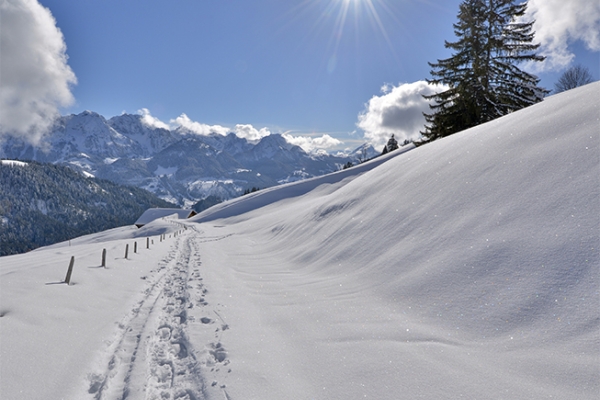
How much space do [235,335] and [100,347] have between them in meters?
2.64

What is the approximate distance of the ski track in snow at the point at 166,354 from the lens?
4.24 meters

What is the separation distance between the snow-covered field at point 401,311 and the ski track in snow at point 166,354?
34 mm

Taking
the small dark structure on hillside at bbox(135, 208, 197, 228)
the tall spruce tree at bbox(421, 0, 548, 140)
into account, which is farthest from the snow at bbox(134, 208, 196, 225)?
the tall spruce tree at bbox(421, 0, 548, 140)

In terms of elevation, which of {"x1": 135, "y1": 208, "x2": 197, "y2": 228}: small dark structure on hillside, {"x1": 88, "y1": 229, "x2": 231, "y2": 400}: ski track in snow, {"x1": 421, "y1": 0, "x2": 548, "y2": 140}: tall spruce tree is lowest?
{"x1": 88, "y1": 229, "x2": 231, "y2": 400}: ski track in snow

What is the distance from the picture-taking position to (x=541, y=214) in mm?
5234

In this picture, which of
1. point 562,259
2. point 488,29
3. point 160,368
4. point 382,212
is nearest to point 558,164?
point 562,259

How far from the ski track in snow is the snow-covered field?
0.03m

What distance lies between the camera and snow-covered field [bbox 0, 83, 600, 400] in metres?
3.75

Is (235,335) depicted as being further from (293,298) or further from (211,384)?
(293,298)

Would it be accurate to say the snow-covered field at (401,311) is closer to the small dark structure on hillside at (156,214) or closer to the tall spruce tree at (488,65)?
the tall spruce tree at (488,65)

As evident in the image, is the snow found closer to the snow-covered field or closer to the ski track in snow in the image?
the ski track in snow

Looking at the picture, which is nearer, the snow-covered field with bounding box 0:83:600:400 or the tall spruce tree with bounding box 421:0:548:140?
the snow-covered field with bounding box 0:83:600:400

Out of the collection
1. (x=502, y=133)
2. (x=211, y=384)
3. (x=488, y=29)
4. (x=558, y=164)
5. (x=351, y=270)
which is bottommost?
(x=211, y=384)

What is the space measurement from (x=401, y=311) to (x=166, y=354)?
4.71m
